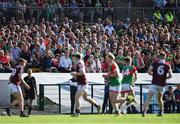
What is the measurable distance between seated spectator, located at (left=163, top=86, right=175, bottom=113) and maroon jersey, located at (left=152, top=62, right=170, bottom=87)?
20.5 ft

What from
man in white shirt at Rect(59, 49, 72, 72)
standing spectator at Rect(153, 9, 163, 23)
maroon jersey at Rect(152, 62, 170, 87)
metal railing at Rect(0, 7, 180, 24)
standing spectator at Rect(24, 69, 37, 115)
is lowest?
standing spectator at Rect(24, 69, 37, 115)

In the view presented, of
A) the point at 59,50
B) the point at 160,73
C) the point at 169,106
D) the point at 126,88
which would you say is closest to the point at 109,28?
the point at 59,50

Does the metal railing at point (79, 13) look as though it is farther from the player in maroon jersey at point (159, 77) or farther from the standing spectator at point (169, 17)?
the player in maroon jersey at point (159, 77)

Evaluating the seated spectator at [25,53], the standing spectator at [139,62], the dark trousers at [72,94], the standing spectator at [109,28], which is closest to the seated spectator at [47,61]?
the seated spectator at [25,53]

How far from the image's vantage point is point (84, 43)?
43094 millimetres

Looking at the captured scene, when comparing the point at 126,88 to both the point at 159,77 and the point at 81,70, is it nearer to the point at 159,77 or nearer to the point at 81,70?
the point at 159,77

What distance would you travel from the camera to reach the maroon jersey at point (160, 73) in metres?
34.7

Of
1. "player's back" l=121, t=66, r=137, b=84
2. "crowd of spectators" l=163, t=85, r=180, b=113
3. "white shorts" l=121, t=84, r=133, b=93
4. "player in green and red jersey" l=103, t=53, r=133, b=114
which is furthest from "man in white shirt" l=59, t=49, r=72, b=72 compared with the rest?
"player in green and red jersey" l=103, t=53, r=133, b=114

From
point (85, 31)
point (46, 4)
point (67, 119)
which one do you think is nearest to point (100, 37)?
point (85, 31)

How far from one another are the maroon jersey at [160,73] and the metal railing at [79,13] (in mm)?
12039

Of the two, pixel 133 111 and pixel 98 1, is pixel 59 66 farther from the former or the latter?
pixel 98 1

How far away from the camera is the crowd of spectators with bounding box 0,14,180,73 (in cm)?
4150

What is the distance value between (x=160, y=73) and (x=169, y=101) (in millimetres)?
6481

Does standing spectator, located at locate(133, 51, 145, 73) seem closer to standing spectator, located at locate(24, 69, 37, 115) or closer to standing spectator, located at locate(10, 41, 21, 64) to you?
standing spectator, located at locate(10, 41, 21, 64)
